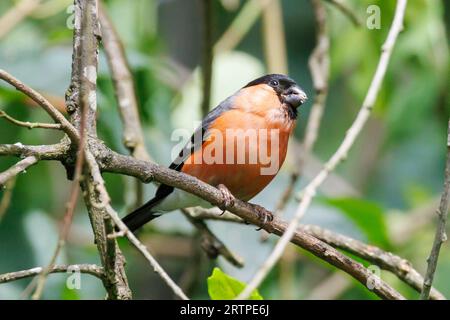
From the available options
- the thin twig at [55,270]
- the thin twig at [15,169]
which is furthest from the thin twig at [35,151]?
the thin twig at [55,270]

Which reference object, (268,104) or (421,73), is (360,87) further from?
(268,104)

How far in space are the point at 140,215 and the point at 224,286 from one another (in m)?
1.29

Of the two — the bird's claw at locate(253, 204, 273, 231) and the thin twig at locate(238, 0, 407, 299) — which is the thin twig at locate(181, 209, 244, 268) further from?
the thin twig at locate(238, 0, 407, 299)

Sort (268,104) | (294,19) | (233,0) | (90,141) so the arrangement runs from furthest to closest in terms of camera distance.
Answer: (294,19) → (233,0) → (268,104) → (90,141)

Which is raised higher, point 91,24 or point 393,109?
point 393,109

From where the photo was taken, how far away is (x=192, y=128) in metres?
4.86

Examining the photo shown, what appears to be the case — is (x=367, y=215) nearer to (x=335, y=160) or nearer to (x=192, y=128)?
(x=192, y=128)

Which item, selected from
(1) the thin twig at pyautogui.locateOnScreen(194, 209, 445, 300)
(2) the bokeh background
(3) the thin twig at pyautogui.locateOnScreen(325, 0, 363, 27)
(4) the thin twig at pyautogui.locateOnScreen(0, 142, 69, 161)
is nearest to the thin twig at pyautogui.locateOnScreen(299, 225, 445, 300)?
(1) the thin twig at pyautogui.locateOnScreen(194, 209, 445, 300)

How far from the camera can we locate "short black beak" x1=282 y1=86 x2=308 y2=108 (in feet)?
12.7

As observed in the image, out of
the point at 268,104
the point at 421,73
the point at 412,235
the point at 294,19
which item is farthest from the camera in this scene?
the point at 294,19

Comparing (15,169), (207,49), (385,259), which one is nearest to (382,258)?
(385,259)

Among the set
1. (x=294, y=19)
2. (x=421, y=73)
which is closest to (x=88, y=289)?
(x=421, y=73)

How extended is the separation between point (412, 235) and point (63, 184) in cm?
296

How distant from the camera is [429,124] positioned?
5.28 meters
